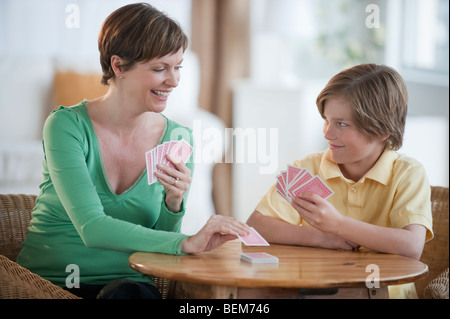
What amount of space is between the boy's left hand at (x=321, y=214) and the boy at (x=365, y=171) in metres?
0.05

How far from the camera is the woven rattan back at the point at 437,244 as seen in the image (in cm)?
210

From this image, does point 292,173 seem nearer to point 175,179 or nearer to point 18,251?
point 175,179

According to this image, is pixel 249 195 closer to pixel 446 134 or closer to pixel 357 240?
pixel 446 134

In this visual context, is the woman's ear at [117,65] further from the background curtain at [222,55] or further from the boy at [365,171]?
the background curtain at [222,55]

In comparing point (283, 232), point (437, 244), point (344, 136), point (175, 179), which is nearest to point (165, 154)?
point (175, 179)

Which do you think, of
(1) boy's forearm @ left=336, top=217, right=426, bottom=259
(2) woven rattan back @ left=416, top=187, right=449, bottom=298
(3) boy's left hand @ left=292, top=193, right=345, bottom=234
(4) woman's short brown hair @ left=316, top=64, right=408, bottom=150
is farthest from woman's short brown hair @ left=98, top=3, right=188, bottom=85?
(2) woven rattan back @ left=416, top=187, right=449, bottom=298

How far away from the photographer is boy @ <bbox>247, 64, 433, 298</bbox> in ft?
5.37

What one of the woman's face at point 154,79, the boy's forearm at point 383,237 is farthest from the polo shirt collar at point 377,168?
the woman's face at point 154,79

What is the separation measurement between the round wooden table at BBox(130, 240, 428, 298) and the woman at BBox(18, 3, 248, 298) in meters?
0.12

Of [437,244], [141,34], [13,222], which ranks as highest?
[141,34]

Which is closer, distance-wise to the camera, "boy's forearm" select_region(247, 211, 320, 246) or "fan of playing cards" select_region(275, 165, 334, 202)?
"fan of playing cards" select_region(275, 165, 334, 202)

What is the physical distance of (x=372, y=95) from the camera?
1694 millimetres

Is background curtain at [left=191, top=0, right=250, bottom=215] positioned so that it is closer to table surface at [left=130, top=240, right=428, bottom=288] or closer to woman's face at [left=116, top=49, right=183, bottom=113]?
woman's face at [left=116, top=49, right=183, bottom=113]

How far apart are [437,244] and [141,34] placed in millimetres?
1271
